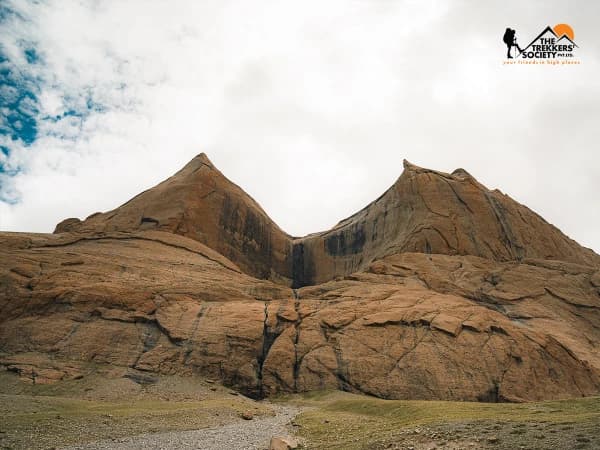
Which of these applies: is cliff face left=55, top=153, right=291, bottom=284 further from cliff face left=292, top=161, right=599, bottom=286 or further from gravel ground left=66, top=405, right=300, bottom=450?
gravel ground left=66, top=405, right=300, bottom=450

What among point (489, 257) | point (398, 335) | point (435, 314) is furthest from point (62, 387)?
point (489, 257)

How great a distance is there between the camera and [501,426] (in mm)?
25422

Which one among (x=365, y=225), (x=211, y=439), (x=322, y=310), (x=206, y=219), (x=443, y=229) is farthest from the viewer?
(x=365, y=225)

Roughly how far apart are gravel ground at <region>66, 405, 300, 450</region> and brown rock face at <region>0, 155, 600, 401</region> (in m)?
17.0

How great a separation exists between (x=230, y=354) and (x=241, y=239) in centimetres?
4635

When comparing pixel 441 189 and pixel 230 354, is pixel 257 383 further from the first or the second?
pixel 441 189

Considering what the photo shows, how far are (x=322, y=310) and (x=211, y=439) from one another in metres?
32.6

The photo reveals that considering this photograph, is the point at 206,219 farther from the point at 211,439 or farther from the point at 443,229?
the point at 211,439

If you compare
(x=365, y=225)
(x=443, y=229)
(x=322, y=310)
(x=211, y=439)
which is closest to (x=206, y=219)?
(x=365, y=225)

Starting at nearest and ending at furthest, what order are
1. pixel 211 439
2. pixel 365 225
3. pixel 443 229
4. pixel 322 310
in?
pixel 211 439
pixel 322 310
pixel 443 229
pixel 365 225

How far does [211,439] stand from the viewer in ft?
99.8

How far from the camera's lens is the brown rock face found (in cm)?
5059

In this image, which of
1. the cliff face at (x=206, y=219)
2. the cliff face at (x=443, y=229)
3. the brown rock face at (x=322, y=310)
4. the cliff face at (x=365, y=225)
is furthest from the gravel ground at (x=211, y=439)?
the cliff face at (x=443, y=229)

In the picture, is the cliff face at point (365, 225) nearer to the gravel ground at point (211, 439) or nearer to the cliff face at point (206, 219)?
the cliff face at point (206, 219)
